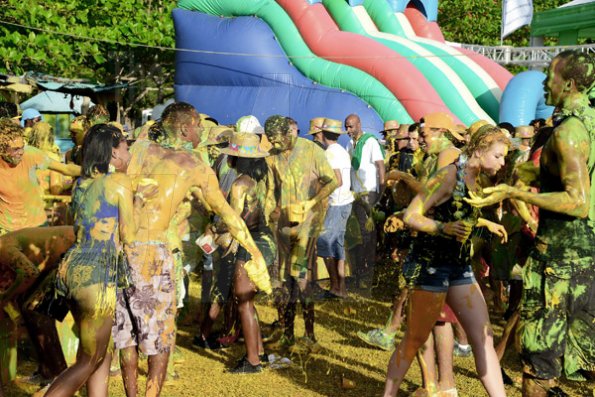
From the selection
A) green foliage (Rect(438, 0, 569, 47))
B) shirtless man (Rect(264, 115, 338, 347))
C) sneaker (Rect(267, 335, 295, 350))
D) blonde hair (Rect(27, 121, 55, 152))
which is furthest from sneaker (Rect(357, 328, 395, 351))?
green foliage (Rect(438, 0, 569, 47))

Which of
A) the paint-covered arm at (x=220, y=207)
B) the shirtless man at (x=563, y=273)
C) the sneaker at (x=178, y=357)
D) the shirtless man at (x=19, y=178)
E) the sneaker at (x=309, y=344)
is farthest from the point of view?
the sneaker at (x=309, y=344)

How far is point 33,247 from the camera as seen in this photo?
525 cm

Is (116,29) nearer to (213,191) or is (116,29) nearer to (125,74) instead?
(125,74)

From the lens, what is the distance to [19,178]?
5.79 meters

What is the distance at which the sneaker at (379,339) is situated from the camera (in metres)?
6.91

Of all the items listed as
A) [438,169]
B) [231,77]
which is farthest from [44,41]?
[438,169]

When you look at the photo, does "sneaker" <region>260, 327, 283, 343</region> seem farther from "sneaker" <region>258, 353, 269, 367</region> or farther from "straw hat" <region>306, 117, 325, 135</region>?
"straw hat" <region>306, 117, 325, 135</region>

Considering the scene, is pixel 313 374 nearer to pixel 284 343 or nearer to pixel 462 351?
pixel 284 343

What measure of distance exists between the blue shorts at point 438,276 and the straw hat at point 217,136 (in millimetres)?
3373

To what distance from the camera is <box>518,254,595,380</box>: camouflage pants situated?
4.05 metres

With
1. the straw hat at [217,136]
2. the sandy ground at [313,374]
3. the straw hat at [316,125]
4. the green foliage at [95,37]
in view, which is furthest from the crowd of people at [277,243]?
the green foliage at [95,37]

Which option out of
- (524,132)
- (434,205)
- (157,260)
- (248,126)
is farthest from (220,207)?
(524,132)

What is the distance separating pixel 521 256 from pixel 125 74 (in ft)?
77.0

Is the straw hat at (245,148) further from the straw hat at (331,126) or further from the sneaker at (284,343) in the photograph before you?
the straw hat at (331,126)
